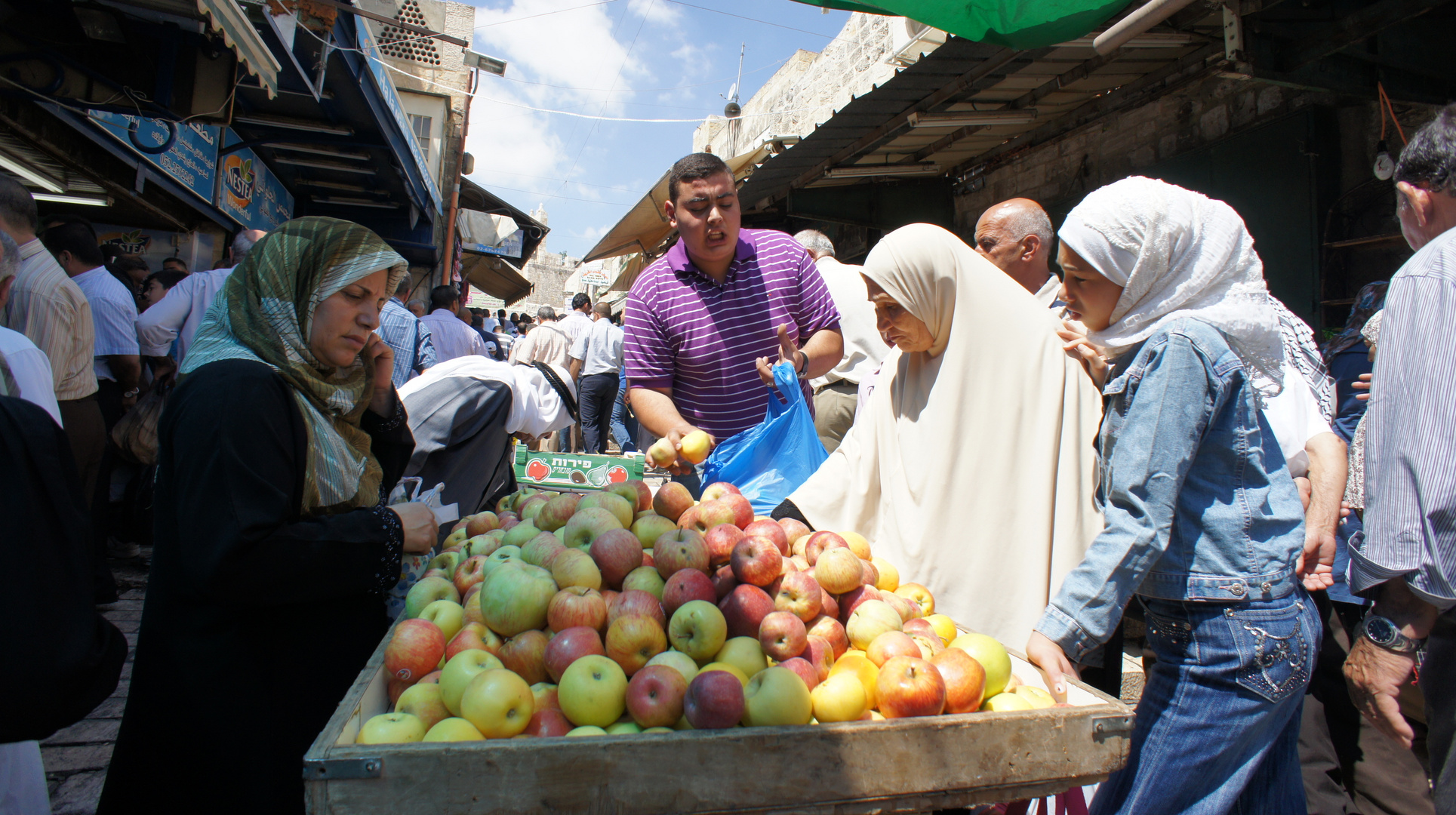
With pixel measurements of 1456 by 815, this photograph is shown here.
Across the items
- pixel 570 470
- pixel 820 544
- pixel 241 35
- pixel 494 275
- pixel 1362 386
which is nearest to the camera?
pixel 820 544

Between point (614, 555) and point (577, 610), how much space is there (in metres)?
0.25

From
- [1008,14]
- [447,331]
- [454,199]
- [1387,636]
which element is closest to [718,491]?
[1387,636]

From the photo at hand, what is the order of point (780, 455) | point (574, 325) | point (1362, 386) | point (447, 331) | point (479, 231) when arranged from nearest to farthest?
point (1362, 386)
point (780, 455)
point (447, 331)
point (574, 325)
point (479, 231)

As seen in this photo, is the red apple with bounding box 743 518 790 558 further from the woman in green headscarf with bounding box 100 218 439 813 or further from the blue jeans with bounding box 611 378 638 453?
the blue jeans with bounding box 611 378 638 453

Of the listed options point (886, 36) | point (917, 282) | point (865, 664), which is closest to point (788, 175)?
point (886, 36)

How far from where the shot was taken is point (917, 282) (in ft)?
6.95

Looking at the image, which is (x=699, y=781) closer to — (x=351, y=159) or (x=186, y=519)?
(x=186, y=519)

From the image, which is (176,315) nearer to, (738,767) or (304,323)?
(304,323)

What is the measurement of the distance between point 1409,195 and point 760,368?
78.5 inches

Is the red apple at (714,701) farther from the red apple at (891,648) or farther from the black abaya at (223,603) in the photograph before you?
the black abaya at (223,603)

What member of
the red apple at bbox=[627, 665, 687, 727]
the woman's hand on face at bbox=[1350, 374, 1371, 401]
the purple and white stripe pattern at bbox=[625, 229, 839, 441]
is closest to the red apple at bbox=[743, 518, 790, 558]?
the red apple at bbox=[627, 665, 687, 727]

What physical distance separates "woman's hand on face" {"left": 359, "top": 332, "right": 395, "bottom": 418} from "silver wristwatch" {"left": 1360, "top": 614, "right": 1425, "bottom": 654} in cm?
291

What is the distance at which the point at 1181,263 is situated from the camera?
1.73 metres

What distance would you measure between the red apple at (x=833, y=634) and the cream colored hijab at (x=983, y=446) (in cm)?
46
